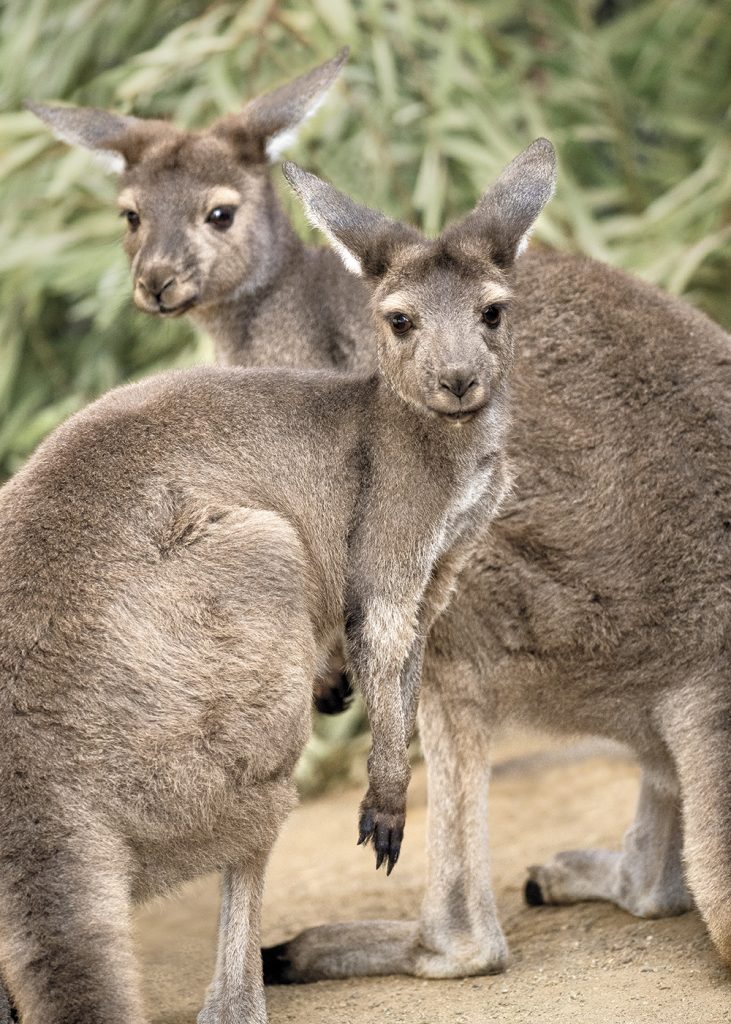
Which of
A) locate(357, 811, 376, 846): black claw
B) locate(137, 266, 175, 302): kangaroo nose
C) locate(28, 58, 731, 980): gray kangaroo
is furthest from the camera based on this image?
locate(137, 266, 175, 302): kangaroo nose

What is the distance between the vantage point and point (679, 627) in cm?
356

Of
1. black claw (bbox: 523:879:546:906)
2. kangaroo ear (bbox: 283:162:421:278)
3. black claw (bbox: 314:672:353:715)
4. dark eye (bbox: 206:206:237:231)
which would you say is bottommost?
black claw (bbox: 523:879:546:906)

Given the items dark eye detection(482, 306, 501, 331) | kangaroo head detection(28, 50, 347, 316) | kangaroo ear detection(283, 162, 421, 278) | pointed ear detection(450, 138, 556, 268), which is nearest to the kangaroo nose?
kangaroo head detection(28, 50, 347, 316)

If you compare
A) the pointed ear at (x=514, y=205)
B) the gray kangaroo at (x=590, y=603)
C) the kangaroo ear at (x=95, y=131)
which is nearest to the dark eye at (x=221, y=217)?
the kangaroo ear at (x=95, y=131)

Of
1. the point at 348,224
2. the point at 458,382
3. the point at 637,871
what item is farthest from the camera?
the point at 637,871

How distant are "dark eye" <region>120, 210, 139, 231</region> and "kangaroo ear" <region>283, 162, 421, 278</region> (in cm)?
108

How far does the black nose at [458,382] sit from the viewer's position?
10.4 ft

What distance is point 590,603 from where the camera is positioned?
364 cm

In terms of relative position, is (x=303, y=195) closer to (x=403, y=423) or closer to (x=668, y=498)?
(x=403, y=423)

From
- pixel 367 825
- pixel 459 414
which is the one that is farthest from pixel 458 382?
pixel 367 825

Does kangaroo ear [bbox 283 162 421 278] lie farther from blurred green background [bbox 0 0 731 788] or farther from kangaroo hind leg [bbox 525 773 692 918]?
blurred green background [bbox 0 0 731 788]

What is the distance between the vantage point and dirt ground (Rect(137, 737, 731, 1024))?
3422 mm

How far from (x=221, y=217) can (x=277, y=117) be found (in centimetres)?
33

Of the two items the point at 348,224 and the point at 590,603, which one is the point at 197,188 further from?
the point at 590,603
